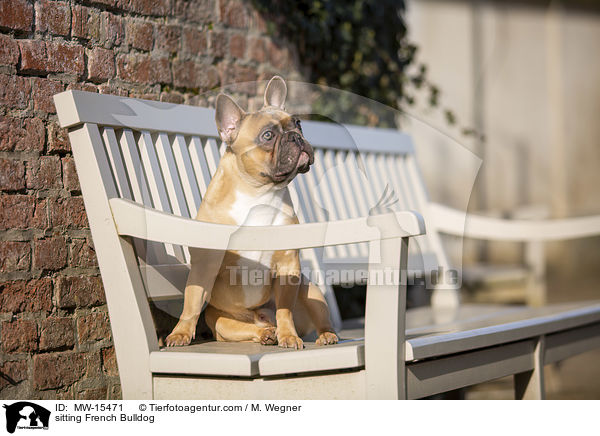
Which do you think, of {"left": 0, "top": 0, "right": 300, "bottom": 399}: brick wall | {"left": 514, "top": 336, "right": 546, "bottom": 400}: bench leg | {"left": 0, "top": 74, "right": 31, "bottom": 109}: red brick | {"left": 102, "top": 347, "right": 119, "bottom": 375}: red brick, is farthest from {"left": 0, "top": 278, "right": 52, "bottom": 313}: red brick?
{"left": 514, "top": 336, "right": 546, "bottom": 400}: bench leg

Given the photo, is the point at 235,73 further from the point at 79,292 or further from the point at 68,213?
the point at 79,292

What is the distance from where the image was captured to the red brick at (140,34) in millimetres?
1938

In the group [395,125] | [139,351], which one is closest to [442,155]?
[395,125]

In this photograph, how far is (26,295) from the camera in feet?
5.48

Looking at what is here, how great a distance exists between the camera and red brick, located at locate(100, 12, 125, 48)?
1.86 m

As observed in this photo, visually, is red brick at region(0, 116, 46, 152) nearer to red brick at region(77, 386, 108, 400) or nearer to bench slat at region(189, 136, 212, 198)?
bench slat at region(189, 136, 212, 198)

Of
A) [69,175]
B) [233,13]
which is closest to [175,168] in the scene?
[69,175]

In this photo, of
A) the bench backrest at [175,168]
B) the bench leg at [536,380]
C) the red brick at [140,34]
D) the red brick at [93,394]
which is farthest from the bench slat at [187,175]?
the bench leg at [536,380]

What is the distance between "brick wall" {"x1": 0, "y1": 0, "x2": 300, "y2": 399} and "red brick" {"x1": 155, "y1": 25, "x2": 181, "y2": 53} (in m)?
0.01

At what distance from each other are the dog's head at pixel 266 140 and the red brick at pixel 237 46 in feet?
2.74

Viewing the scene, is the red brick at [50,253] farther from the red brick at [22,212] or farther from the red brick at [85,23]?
the red brick at [85,23]

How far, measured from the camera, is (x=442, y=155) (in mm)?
2090

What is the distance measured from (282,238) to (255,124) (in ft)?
0.88
